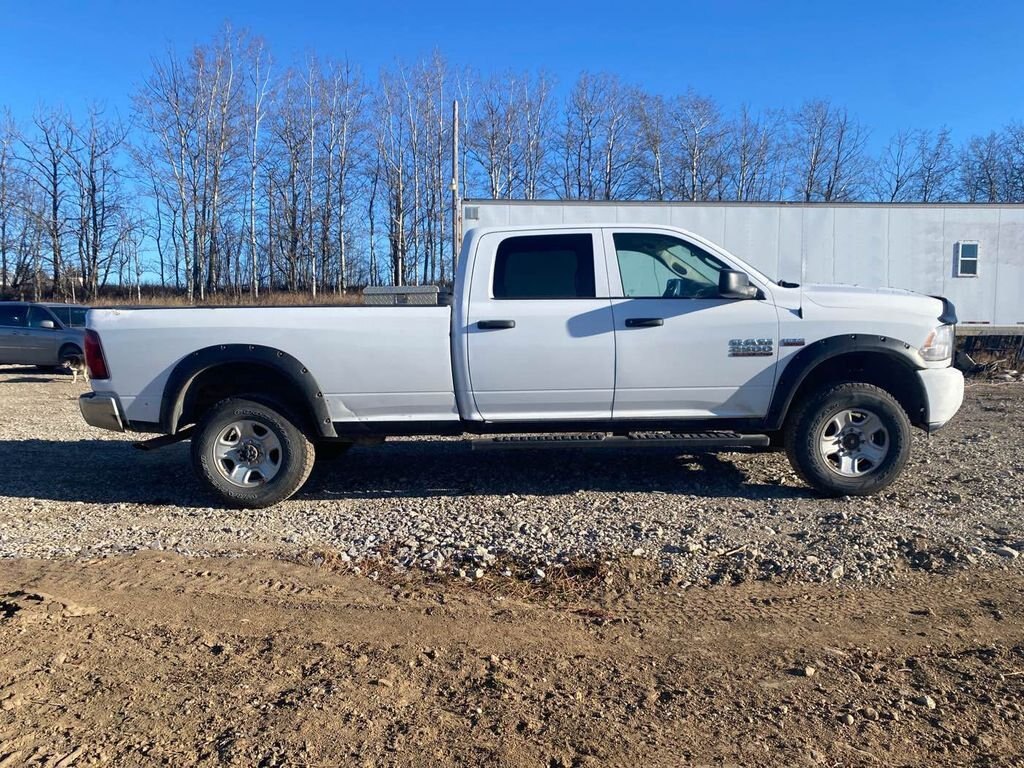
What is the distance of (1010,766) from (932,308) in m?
3.78

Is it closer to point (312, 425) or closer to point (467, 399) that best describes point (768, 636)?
point (467, 399)

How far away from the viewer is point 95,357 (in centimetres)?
531

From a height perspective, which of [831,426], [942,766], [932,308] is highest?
[932,308]

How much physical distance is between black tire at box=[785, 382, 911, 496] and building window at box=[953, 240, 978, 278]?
12.7m

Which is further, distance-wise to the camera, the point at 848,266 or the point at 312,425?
the point at 848,266

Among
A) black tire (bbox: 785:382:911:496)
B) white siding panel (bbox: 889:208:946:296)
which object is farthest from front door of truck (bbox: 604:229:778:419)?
white siding panel (bbox: 889:208:946:296)

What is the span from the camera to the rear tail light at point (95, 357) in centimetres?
528

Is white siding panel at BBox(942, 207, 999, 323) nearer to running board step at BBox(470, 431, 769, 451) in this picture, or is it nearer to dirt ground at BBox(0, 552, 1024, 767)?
running board step at BBox(470, 431, 769, 451)

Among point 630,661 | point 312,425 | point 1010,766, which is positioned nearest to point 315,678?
point 630,661

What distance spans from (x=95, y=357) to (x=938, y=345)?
6.06 metres

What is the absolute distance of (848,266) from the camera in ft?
50.8

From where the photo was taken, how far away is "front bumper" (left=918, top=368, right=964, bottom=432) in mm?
5348

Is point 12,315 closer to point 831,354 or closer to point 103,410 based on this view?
point 103,410

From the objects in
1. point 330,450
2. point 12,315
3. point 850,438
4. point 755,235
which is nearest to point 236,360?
point 330,450
